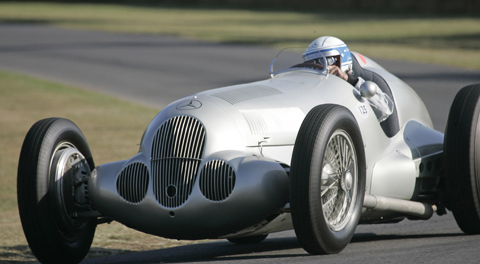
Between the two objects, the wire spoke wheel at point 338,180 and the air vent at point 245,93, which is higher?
the air vent at point 245,93

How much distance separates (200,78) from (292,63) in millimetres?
13291

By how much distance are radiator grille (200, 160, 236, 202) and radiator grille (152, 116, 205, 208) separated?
8 cm

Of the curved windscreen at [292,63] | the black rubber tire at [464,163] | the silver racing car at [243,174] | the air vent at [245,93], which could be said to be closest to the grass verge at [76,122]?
the silver racing car at [243,174]

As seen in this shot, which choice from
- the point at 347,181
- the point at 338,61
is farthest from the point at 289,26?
the point at 347,181

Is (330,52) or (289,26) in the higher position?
(330,52)

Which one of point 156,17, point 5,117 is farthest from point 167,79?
point 156,17

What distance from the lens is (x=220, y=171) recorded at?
16.6ft

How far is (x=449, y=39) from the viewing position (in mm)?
28562

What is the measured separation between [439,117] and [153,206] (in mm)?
10199

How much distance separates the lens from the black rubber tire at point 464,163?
627 cm

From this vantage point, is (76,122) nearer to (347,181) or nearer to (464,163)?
(464,163)

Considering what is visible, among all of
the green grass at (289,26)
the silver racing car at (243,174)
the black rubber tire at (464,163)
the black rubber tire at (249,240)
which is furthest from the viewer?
the green grass at (289,26)

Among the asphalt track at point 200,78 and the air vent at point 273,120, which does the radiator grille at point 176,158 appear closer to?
the air vent at point 273,120

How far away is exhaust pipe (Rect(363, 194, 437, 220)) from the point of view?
18.6 ft
